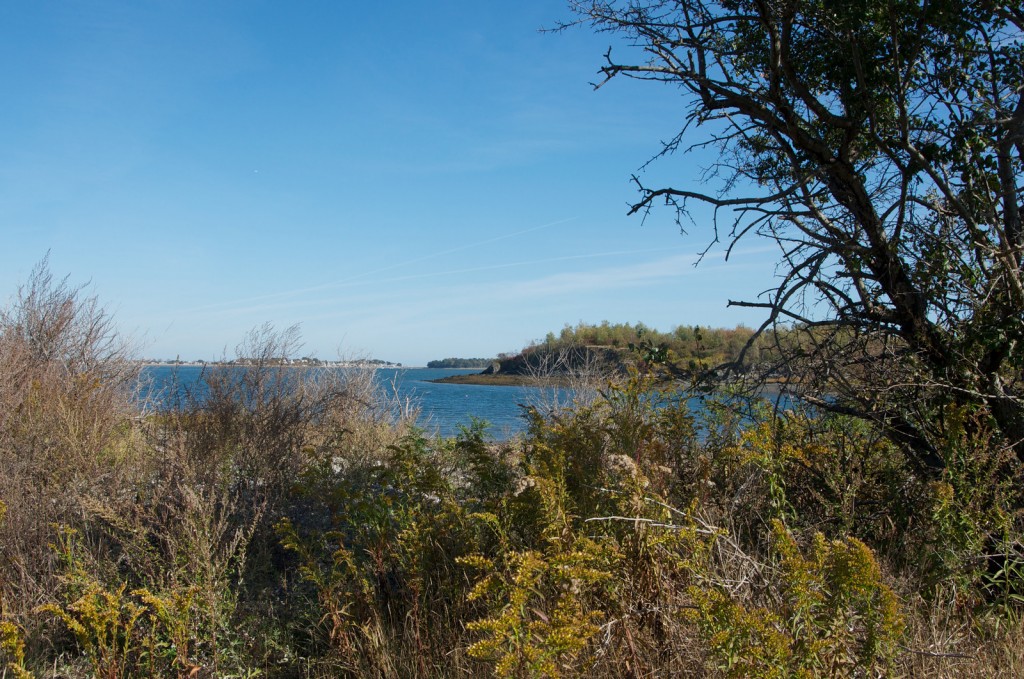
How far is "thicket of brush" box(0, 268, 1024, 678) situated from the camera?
283 cm

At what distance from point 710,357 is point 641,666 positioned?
2.94 m

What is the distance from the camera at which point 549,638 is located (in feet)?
8.46

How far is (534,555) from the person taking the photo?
333 cm

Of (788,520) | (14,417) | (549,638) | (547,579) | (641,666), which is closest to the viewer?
(549,638)

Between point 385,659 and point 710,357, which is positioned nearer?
point 385,659

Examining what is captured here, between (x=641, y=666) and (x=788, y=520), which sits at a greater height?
(x=788, y=520)

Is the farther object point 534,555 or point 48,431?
point 48,431

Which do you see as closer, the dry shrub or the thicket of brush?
the thicket of brush

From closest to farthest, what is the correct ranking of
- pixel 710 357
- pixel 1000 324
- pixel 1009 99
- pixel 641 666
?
pixel 641 666 < pixel 1000 324 < pixel 1009 99 < pixel 710 357

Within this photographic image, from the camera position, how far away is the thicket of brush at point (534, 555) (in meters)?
2.83

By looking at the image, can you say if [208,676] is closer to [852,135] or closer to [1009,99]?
[852,135]

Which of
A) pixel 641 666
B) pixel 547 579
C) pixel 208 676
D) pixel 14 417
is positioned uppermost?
pixel 14 417

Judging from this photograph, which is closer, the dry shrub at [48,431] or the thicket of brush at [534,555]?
the thicket of brush at [534,555]

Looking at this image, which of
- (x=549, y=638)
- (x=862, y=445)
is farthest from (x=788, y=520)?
(x=549, y=638)
